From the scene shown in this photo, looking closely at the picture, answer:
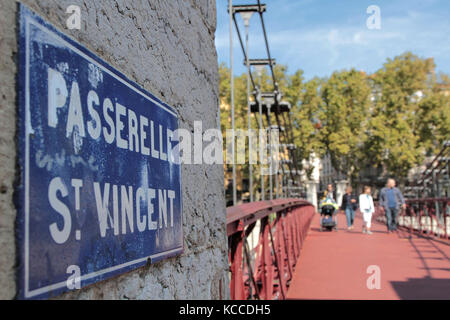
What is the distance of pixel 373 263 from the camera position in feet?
25.0

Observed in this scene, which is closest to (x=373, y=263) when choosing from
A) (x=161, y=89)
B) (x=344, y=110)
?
(x=161, y=89)

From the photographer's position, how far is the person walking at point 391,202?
42.8 ft

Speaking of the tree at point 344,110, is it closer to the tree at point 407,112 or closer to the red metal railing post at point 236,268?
the tree at point 407,112

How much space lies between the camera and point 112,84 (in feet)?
4.33

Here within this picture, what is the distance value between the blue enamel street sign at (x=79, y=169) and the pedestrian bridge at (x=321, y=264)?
1127 mm

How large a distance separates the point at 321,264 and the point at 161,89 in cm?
643

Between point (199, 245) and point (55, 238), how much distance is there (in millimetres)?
1027

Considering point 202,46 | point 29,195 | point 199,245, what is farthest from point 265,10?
point 29,195

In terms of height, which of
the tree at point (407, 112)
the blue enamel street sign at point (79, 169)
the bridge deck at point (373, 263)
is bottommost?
the bridge deck at point (373, 263)

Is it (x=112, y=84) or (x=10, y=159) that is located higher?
(x=112, y=84)

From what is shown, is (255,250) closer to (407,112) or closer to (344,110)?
(344,110)

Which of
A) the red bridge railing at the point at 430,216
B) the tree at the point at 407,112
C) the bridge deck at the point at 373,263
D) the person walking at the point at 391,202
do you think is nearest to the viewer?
the bridge deck at the point at 373,263

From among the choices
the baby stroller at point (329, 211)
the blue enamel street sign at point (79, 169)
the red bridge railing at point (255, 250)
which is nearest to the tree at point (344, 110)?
the baby stroller at point (329, 211)
